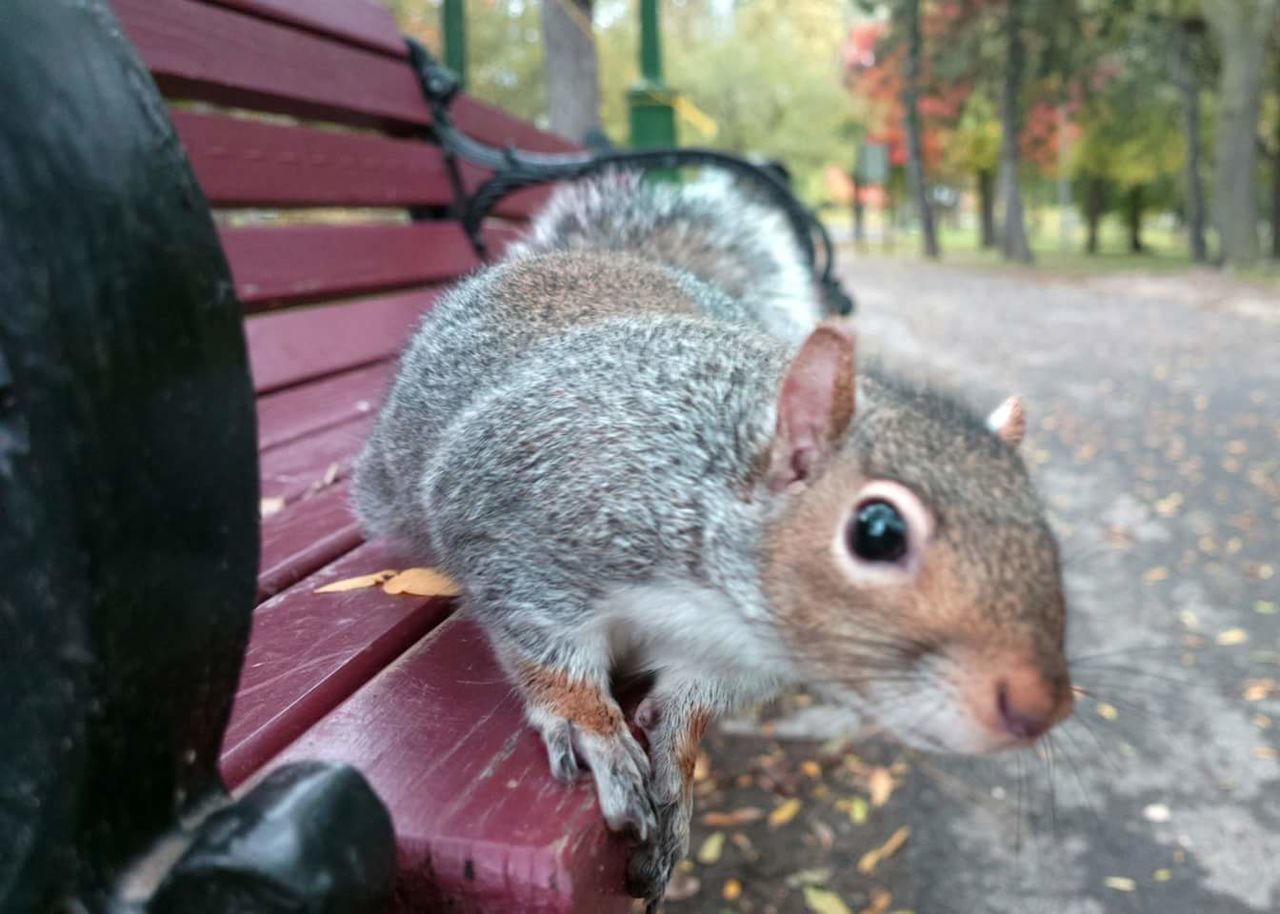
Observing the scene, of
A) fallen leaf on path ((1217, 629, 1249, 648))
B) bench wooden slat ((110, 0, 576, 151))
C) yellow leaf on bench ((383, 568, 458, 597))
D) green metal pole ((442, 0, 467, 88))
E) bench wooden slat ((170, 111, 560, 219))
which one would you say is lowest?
fallen leaf on path ((1217, 629, 1249, 648))

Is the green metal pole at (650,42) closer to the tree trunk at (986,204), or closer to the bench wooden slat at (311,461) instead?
the bench wooden slat at (311,461)

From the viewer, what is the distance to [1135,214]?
24109 millimetres

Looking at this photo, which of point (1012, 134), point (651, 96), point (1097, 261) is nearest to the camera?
point (651, 96)

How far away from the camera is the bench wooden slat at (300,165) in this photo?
6.29 ft

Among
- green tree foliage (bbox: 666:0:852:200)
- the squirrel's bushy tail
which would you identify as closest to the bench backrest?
the squirrel's bushy tail

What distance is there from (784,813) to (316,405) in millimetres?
1444

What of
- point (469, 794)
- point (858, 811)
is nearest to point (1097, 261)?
point (858, 811)

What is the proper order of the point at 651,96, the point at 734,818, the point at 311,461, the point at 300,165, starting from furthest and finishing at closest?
the point at 651,96 < the point at 734,818 < the point at 300,165 < the point at 311,461

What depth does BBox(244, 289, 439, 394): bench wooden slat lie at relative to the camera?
2047mm

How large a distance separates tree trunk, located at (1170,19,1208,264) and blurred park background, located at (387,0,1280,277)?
1.2 inches

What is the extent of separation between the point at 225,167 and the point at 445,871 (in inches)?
62.1

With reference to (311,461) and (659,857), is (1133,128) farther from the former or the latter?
(659,857)

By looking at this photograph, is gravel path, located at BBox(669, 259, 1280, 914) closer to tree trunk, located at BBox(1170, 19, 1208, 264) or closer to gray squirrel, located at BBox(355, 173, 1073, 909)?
gray squirrel, located at BBox(355, 173, 1073, 909)

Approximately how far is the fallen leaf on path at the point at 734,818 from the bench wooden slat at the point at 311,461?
1275mm
